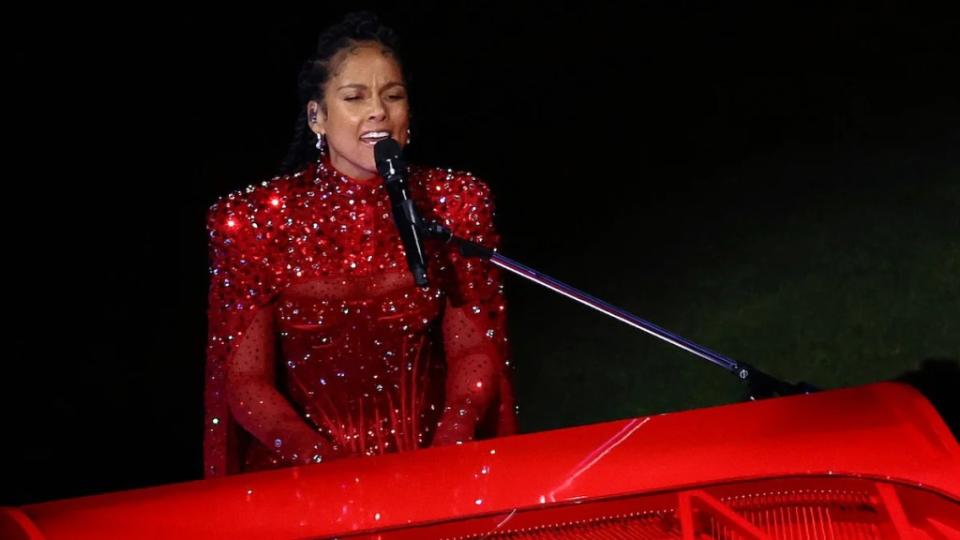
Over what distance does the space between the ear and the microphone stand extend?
2.24ft

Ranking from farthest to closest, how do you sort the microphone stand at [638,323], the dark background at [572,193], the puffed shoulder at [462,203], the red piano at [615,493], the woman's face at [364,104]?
the dark background at [572,193] < the puffed shoulder at [462,203] < the woman's face at [364,104] < the microphone stand at [638,323] < the red piano at [615,493]

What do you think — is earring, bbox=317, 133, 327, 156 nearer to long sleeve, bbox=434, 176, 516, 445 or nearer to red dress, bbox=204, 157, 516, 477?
red dress, bbox=204, 157, 516, 477

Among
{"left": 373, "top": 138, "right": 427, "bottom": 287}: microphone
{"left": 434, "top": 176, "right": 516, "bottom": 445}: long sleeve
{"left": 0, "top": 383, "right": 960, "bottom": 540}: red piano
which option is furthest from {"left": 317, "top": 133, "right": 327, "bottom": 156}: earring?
{"left": 0, "top": 383, "right": 960, "bottom": 540}: red piano

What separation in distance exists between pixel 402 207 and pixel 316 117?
0.68 m

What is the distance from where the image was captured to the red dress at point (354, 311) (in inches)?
93.0

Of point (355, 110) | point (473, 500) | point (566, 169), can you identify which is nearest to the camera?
point (473, 500)

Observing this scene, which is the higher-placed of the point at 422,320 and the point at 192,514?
the point at 422,320

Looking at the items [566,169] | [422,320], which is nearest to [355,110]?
[422,320]

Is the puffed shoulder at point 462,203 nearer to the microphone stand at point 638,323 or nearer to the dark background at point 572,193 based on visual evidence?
the dark background at point 572,193

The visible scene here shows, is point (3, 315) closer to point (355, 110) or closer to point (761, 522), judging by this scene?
point (355, 110)

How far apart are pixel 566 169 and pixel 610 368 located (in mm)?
536

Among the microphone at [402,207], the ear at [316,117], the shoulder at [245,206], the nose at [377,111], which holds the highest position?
the ear at [316,117]

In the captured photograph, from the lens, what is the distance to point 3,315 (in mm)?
2561

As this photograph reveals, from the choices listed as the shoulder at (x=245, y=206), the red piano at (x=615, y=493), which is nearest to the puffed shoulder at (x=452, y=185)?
the shoulder at (x=245, y=206)
